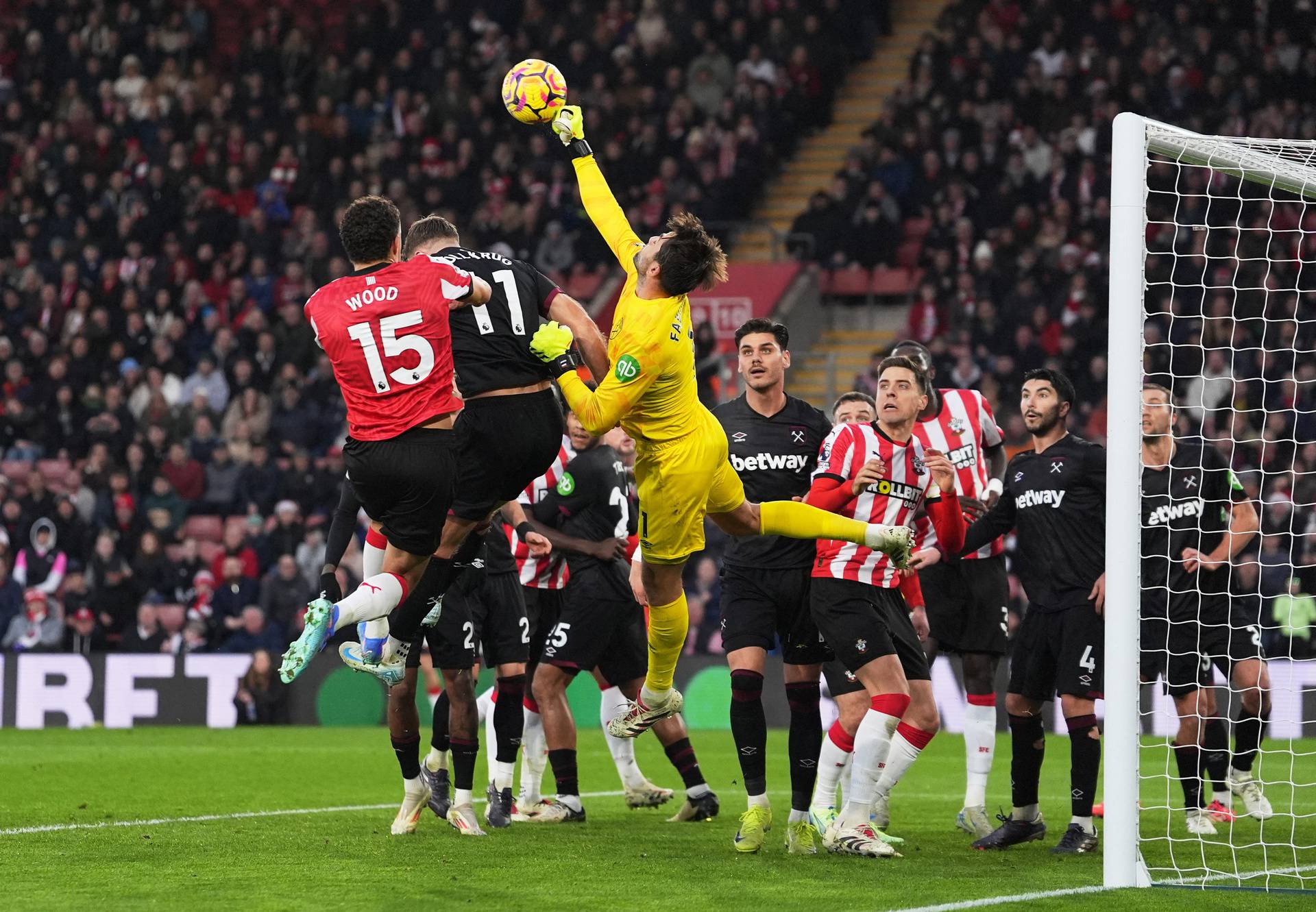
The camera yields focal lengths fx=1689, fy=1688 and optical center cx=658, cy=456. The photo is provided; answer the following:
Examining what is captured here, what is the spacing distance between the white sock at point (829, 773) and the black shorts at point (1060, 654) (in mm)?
1148

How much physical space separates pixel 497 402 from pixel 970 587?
325 centimetres

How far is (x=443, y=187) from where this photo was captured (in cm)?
2375

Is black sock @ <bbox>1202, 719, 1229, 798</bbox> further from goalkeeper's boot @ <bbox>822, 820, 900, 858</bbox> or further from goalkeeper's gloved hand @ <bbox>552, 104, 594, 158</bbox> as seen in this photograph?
goalkeeper's gloved hand @ <bbox>552, 104, 594, 158</bbox>

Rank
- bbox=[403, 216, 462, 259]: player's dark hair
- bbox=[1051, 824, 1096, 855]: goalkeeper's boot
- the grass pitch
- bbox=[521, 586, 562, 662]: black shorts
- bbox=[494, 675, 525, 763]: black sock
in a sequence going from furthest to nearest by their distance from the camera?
1. bbox=[521, 586, 562, 662]: black shorts
2. bbox=[494, 675, 525, 763]: black sock
3. bbox=[1051, 824, 1096, 855]: goalkeeper's boot
4. bbox=[403, 216, 462, 259]: player's dark hair
5. the grass pitch

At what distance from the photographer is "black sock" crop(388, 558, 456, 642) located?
26.2 feet

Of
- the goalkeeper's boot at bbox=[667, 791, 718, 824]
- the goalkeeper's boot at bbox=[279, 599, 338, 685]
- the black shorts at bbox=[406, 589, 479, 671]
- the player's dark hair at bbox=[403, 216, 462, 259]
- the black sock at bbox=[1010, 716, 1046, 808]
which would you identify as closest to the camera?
the goalkeeper's boot at bbox=[279, 599, 338, 685]

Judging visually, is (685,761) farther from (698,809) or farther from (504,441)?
(504,441)

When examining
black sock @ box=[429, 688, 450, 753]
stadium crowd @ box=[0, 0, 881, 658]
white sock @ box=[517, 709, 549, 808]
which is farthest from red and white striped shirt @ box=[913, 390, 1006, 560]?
stadium crowd @ box=[0, 0, 881, 658]

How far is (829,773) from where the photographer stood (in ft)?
27.6

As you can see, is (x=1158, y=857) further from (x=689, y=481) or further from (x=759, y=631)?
(x=689, y=481)

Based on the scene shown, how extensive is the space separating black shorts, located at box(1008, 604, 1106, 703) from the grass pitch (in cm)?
83

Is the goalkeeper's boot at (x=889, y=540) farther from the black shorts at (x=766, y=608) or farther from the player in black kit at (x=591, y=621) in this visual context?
the player in black kit at (x=591, y=621)

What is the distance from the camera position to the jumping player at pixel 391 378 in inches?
296

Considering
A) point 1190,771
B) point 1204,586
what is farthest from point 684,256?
point 1190,771
